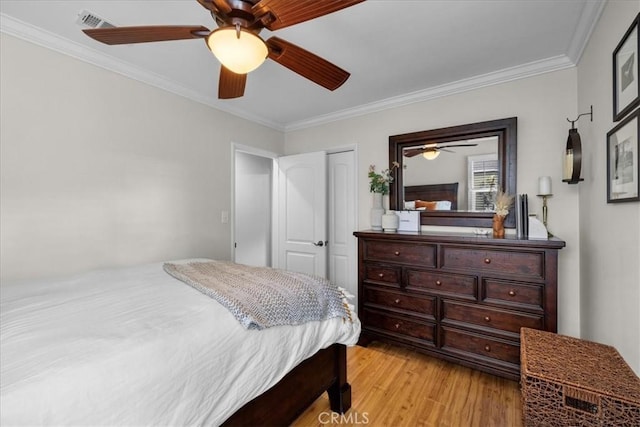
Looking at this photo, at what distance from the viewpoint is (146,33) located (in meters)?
1.34

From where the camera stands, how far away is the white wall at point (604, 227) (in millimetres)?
1287

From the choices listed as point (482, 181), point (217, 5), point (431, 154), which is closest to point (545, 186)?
point (482, 181)

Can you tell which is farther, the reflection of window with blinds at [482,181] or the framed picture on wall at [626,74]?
the reflection of window with blinds at [482,181]

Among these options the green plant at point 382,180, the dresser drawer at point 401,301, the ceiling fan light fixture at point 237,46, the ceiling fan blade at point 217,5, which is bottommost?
the dresser drawer at point 401,301

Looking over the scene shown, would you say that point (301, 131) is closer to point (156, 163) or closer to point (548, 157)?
point (156, 163)

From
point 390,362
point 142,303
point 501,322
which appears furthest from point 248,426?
point 501,322

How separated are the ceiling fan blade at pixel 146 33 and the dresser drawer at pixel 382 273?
2173mm

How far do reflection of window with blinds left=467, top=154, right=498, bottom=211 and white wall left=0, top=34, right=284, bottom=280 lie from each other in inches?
99.8

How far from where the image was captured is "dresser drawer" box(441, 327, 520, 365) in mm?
2074

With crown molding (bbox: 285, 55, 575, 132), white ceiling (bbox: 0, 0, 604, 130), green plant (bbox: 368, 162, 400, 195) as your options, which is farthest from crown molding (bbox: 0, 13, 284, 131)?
green plant (bbox: 368, 162, 400, 195)

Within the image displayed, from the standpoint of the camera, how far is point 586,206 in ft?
6.51

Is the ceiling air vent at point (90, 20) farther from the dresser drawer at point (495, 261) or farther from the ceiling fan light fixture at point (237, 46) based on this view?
the dresser drawer at point (495, 261)

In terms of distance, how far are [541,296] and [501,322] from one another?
0.33 m

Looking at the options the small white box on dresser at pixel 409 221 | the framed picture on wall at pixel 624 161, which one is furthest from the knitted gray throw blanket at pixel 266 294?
the framed picture on wall at pixel 624 161
